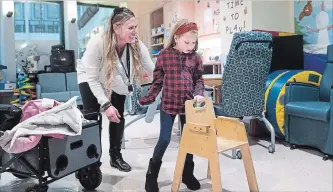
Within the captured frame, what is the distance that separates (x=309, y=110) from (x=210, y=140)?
1.36 m

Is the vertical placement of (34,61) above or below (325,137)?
above

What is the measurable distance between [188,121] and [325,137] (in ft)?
4.54

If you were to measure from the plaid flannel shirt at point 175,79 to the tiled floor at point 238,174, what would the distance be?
524 mm

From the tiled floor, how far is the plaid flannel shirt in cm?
52

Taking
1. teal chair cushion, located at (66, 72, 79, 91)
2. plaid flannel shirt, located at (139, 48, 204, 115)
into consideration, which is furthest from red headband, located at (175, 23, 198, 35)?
teal chair cushion, located at (66, 72, 79, 91)

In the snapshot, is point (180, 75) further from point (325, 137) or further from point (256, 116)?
point (325, 137)

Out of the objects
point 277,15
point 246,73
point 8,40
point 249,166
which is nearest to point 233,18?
point 277,15

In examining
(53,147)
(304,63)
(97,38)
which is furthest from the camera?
(304,63)

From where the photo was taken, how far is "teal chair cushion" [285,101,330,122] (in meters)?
2.39

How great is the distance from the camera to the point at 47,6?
710 cm

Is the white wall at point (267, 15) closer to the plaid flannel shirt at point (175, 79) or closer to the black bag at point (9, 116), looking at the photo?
the plaid flannel shirt at point (175, 79)

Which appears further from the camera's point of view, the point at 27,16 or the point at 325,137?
the point at 27,16

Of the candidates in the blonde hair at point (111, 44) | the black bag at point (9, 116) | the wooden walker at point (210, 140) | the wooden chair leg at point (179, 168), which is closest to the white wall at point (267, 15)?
the blonde hair at point (111, 44)

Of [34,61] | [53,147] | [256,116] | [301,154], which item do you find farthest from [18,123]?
[34,61]
